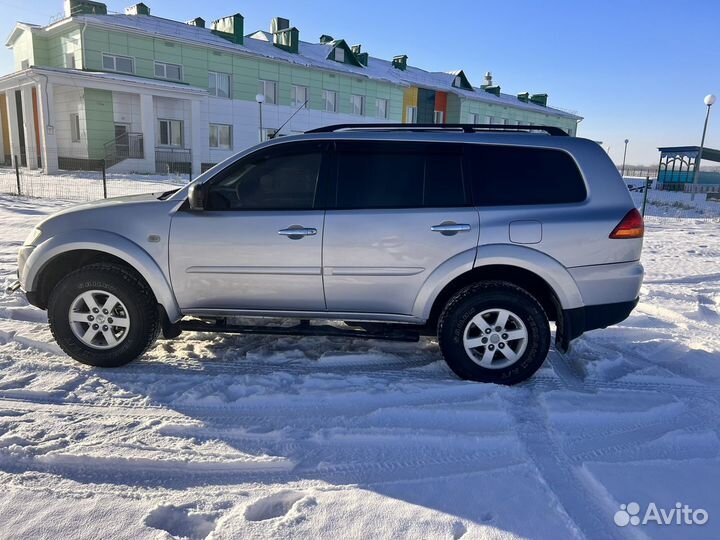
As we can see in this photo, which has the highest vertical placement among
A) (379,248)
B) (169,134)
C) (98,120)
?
(98,120)

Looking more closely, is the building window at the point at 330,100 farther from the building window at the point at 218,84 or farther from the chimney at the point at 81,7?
the chimney at the point at 81,7

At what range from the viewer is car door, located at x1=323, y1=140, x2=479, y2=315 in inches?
155

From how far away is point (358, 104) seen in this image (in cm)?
3672

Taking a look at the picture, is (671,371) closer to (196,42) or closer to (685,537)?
(685,537)

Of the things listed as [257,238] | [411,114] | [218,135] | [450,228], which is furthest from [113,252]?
[411,114]

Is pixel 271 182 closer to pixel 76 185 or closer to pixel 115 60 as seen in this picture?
pixel 76 185

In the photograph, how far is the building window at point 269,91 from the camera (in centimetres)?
3178

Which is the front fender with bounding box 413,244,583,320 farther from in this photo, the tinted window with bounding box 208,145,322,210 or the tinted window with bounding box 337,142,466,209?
the tinted window with bounding box 208,145,322,210

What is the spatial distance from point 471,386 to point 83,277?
311 centimetres

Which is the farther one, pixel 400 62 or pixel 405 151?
pixel 400 62

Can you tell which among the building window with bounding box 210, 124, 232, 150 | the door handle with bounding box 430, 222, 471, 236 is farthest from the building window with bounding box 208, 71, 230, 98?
the door handle with bounding box 430, 222, 471, 236

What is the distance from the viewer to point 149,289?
13.8 ft

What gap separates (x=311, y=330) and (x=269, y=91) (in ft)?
100

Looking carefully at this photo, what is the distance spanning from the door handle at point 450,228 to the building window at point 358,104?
34.1 m
